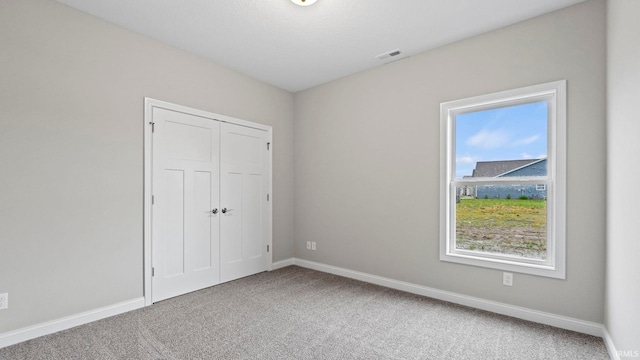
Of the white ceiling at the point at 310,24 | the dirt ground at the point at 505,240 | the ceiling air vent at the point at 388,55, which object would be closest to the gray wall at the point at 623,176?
the dirt ground at the point at 505,240

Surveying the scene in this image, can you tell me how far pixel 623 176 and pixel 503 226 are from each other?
3.85ft

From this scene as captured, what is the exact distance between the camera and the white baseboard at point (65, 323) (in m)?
2.25

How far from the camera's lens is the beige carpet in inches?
84.9

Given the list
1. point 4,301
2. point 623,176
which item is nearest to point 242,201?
point 4,301

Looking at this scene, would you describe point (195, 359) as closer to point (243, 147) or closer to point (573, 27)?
point (243, 147)

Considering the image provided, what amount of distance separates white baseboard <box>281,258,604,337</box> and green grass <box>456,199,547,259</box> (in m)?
0.50

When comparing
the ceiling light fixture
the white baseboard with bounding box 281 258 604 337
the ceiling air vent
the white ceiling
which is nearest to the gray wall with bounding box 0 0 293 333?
the white ceiling

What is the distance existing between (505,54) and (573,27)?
1.65 ft

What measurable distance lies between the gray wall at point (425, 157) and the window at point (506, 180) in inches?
3.7

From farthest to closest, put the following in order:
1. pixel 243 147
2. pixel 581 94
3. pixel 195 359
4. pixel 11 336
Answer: pixel 243 147 < pixel 581 94 < pixel 11 336 < pixel 195 359

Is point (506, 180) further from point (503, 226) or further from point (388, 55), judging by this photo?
point (388, 55)

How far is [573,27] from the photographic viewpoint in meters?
2.50

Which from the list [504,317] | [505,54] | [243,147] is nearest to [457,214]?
[504,317]

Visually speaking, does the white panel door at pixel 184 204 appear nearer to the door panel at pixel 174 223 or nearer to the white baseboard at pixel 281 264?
the door panel at pixel 174 223
